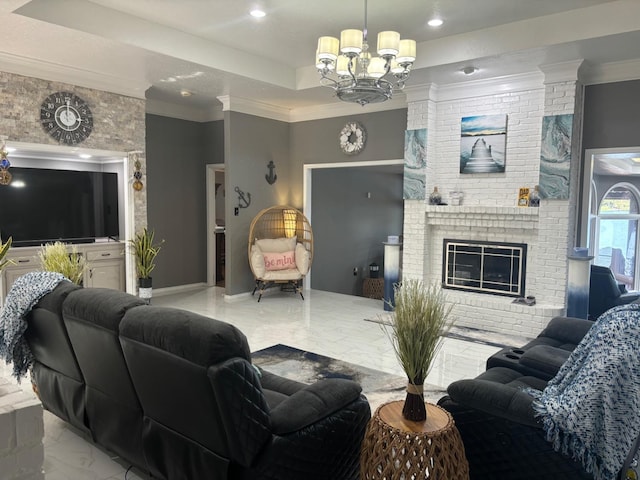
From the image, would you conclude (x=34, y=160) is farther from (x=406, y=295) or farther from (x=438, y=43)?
(x=406, y=295)

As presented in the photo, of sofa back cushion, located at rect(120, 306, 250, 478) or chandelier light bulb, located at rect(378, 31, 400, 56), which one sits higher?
chandelier light bulb, located at rect(378, 31, 400, 56)

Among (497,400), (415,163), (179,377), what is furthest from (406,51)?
(179,377)

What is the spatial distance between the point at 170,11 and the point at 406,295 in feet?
12.5

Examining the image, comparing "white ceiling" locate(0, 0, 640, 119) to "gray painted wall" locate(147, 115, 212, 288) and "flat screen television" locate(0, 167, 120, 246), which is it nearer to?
"flat screen television" locate(0, 167, 120, 246)

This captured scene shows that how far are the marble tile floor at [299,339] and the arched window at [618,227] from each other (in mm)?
1925

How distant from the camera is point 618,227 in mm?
5777

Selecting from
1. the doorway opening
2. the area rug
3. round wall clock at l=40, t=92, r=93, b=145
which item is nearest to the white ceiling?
round wall clock at l=40, t=92, r=93, b=145

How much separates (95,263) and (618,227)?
6.60 metres

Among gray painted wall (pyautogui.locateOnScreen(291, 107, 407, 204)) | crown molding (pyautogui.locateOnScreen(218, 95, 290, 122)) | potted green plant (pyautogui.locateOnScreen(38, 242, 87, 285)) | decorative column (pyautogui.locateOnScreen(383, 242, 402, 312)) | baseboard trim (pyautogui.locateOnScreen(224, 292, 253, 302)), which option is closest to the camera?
potted green plant (pyautogui.locateOnScreen(38, 242, 87, 285))

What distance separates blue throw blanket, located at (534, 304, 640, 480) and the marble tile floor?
1.98 meters

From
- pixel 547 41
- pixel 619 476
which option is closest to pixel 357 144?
pixel 547 41

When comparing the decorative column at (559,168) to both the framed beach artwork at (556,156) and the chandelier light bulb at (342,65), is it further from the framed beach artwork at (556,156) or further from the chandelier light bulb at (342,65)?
the chandelier light bulb at (342,65)

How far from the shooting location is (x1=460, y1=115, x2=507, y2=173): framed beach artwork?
548 cm

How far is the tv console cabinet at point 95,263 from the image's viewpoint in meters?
5.18
